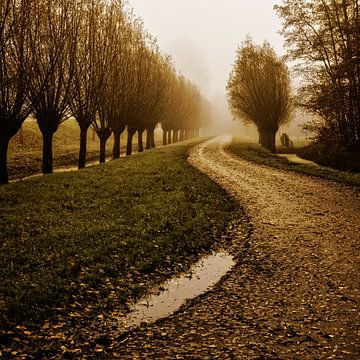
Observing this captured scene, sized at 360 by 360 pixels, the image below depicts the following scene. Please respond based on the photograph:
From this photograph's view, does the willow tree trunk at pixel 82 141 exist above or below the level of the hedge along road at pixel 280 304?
above

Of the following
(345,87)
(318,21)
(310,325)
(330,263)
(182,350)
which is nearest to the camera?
(182,350)

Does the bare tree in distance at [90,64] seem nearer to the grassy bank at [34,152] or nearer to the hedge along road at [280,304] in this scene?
the grassy bank at [34,152]

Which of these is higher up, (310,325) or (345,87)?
(345,87)

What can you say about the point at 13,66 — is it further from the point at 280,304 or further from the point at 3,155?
the point at 280,304

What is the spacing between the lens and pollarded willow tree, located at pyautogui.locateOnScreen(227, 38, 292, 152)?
39.7 meters

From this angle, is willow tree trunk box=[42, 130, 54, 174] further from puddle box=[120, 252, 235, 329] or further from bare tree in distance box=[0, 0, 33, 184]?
puddle box=[120, 252, 235, 329]

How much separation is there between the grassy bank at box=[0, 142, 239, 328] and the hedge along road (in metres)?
1.52

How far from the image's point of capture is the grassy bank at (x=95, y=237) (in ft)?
24.6

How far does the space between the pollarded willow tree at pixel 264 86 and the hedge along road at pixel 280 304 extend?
28.2 metres

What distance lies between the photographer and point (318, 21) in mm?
28203

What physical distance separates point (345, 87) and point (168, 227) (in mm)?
16323

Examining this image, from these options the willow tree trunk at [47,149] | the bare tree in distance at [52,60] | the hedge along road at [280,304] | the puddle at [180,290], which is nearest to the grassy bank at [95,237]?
the puddle at [180,290]

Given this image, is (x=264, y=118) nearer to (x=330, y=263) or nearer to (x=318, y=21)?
(x=318, y=21)

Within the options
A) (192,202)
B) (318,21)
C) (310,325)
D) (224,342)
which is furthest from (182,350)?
(318,21)
